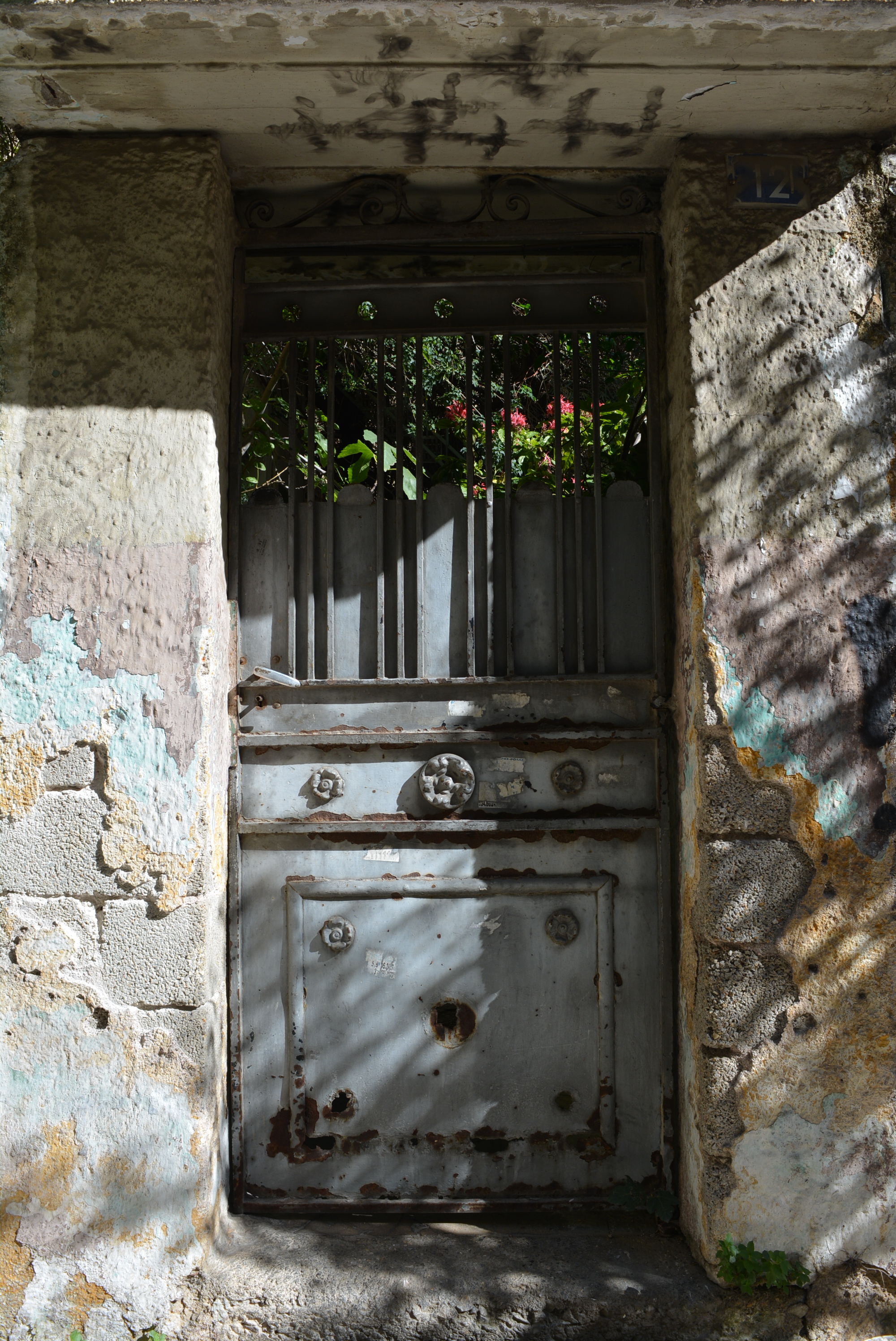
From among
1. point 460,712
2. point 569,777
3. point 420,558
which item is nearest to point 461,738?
point 460,712

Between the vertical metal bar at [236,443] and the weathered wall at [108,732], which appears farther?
the vertical metal bar at [236,443]

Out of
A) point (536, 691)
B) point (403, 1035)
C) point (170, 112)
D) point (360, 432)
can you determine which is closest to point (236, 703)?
point (536, 691)

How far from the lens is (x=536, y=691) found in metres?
2.48

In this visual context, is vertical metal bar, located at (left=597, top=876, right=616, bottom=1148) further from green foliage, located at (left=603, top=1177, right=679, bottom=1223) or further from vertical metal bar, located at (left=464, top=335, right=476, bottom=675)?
vertical metal bar, located at (left=464, top=335, right=476, bottom=675)

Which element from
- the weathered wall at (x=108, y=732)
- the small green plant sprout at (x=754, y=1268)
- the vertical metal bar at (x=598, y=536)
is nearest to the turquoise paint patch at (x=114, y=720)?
the weathered wall at (x=108, y=732)

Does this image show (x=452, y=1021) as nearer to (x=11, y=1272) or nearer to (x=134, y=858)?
(x=134, y=858)

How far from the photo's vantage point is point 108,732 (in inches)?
87.4

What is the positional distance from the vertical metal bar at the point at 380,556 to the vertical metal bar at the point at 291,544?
0.24m

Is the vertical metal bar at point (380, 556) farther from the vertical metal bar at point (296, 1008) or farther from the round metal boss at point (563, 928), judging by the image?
the round metal boss at point (563, 928)

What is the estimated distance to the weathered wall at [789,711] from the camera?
7.11 feet

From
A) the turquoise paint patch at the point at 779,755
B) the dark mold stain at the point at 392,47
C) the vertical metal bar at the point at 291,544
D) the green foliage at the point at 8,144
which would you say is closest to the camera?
the dark mold stain at the point at 392,47

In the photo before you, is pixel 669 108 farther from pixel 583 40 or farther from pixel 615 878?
pixel 615 878

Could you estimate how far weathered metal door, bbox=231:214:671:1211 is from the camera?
2.43 m

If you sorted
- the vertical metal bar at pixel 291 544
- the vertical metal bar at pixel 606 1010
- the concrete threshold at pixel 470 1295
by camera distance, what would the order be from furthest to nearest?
the vertical metal bar at pixel 291 544
the vertical metal bar at pixel 606 1010
the concrete threshold at pixel 470 1295
